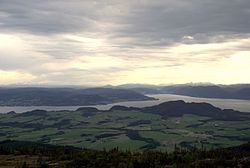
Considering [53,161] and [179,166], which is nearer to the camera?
[179,166]

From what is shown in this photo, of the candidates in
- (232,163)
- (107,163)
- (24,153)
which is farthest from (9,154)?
(232,163)

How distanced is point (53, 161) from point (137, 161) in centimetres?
2102

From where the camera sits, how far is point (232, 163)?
65000mm

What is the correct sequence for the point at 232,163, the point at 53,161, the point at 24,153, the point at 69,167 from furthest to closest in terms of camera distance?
the point at 24,153, the point at 53,161, the point at 69,167, the point at 232,163

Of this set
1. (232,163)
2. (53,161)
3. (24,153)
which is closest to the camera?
(232,163)

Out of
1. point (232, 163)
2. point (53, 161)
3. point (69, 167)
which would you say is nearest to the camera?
point (232, 163)

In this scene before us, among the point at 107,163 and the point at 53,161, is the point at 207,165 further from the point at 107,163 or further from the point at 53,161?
the point at 53,161

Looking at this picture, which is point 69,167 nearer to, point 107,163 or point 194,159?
point 107,163

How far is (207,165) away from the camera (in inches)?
2564

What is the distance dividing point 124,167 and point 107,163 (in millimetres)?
7081

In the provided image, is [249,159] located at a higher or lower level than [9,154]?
higher

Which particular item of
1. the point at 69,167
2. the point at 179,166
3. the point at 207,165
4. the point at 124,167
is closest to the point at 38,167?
the point at 69,167

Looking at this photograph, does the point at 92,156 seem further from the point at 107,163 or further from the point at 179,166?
the point at 179,166

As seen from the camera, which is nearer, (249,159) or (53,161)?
(249,159)
